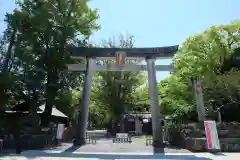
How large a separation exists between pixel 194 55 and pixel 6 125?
17042 millimetres

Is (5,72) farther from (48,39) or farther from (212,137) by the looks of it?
(212,137)

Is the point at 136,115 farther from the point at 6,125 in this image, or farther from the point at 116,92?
the point at 6,125

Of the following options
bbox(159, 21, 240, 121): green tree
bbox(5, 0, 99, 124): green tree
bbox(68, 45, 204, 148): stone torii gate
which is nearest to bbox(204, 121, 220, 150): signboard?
bbox(159, 21, 240, 121): green tree

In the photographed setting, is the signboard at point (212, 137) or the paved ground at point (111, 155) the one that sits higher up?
the signboard at point (212, 137)

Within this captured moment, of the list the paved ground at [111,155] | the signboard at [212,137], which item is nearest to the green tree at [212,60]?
the signboard at [212,137]

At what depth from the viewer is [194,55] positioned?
18.2 meters

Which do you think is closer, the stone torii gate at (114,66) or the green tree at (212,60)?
the green tree at (212,60)

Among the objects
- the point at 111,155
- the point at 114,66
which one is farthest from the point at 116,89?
the point at 111,155

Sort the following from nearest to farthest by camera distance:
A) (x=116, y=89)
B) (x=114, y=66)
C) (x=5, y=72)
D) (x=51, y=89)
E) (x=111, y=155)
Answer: (x=111, y=155) < (x=5, y=72) < (x=114, y=66) < (x=51, y=89) < (x=116, y=89)

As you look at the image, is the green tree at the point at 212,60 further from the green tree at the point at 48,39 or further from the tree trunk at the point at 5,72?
the tree trunk at the point at 5,72

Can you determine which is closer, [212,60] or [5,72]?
[212,60]

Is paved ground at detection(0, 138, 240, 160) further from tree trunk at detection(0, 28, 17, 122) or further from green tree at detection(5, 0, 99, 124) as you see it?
green tree at detection(5, 0, 99, 124)

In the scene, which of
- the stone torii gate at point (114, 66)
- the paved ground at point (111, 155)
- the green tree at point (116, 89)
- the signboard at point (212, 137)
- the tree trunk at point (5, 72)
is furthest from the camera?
the green tree at point (116, 89)

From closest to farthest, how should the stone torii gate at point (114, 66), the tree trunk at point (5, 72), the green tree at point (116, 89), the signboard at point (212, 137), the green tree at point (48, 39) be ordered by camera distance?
the signboard at point (212, 137), the tree trunk at point (5, 72), the stone torii gate at point (114, 66), the green tree at point (48, 39), the green tree at point (116, 89)
